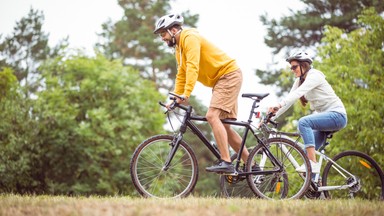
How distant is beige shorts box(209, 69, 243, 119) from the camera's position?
6.39 m

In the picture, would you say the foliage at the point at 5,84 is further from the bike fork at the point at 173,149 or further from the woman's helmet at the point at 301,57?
the woman's helmet at the point at 301,57

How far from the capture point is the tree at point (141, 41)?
3183cm

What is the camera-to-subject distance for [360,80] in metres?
17.7

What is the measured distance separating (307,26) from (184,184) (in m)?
20.9

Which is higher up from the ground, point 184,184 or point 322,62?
point 322,62

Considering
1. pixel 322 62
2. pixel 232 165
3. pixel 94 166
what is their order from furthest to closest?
pixel 94 166
pixel 322 62
pixel 232 165

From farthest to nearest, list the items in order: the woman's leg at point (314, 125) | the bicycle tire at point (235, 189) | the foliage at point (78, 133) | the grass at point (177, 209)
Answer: the foliage at point (78, 133), the bicycle tire at point (235, 189), the woman's leg at point (314, 125), the grass at point (177, 209)

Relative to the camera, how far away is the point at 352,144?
607 inches

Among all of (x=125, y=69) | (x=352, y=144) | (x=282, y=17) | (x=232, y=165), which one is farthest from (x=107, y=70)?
(x=232, y=165)

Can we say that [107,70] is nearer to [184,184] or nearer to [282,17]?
[282,17]

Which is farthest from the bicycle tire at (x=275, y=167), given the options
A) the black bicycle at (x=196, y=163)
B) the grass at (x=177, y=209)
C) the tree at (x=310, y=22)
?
the tree at (x=310, y=22)

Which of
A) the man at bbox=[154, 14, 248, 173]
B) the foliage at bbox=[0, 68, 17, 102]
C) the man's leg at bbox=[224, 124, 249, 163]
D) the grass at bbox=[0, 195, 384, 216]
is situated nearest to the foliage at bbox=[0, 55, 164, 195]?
the foliage at bbox=[0, 68, 17, 102]

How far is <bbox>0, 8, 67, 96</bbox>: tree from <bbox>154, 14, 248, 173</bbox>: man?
31107 mm

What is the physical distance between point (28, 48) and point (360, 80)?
26.6 metres
